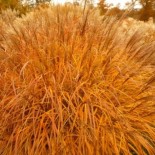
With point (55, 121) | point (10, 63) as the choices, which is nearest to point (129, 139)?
point (55, 121)

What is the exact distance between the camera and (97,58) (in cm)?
277

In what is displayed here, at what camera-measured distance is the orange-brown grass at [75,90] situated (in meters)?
2.28

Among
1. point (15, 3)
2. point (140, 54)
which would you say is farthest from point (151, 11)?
point (140, 54)

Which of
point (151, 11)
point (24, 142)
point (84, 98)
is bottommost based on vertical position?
point (151, 11)

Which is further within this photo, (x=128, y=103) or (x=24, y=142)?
(x=128, y=103)

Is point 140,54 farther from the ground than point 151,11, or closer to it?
farther from the ground

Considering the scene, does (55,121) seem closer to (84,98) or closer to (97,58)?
(84,98)

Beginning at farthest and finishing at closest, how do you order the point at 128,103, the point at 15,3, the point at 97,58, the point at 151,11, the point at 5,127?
the point at 151,11 < the point at 15,3 < the point at 97,58 < the point at 128,103 < the point at 5,127

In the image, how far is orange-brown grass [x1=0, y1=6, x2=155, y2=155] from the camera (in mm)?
2279

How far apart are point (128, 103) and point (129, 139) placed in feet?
1.06

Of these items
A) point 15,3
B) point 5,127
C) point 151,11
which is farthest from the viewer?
point 151,11

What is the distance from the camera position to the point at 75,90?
2.40 metres

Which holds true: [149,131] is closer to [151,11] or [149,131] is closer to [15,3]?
[15,3]

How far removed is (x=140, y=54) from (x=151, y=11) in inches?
578
